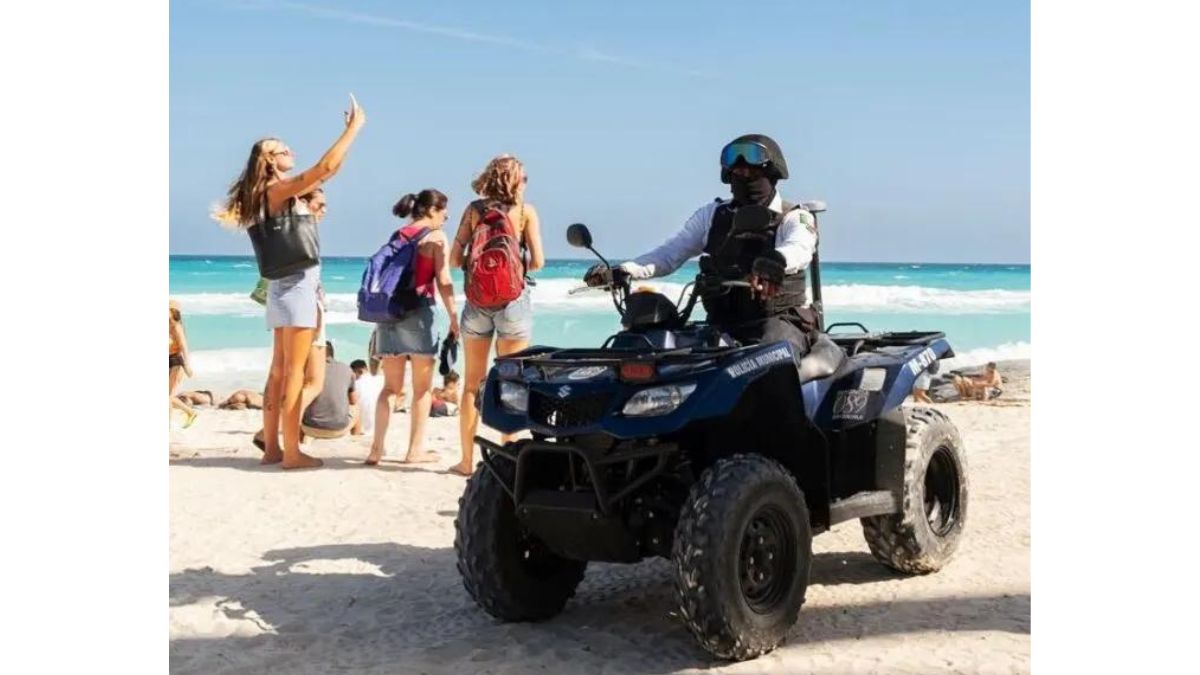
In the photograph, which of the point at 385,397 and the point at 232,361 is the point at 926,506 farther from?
the point at 232,361

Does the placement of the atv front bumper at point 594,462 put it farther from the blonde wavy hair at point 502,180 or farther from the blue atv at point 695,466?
the blonde wavy hair at point 502,180

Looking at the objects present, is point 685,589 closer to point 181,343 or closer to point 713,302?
point 713,302

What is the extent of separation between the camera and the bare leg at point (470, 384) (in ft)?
27.2

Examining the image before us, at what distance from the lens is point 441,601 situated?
5.90 meters

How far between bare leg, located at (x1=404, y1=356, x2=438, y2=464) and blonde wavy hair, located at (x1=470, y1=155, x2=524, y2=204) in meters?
1.23

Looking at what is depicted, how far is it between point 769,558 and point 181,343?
680cm

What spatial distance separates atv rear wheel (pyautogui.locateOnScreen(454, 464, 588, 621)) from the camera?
536cm

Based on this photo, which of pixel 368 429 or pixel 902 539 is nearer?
pixel 902 539

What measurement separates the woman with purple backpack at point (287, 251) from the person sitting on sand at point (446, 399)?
577 centimetres

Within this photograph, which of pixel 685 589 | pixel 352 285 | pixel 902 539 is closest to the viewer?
pixel 685 589

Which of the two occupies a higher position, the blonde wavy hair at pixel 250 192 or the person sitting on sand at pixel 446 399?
the blonde wavy hair at pixel 250 192

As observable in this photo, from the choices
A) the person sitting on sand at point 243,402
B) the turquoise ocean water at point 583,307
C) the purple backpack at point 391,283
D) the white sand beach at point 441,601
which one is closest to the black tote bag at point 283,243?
the purple backpack at point 391,283
